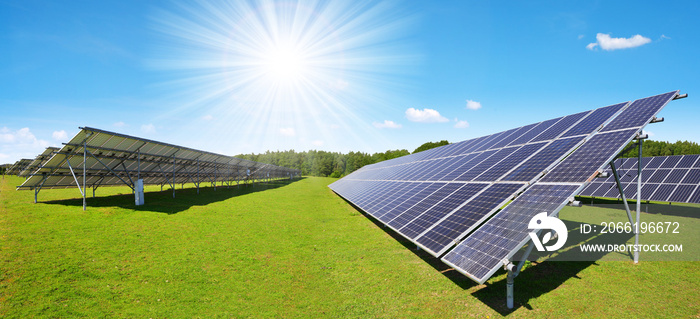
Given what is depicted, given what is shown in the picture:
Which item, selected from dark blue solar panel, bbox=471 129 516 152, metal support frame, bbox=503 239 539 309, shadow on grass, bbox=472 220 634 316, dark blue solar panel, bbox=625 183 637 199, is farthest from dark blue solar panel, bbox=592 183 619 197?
metal support frame, bbox=503 239 539 309

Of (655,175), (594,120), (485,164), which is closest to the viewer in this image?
(594,120)

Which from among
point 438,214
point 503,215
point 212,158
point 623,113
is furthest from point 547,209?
point 212,158

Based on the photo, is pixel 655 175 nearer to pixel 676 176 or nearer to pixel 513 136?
pixel 676 176

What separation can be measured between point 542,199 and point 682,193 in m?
21.8

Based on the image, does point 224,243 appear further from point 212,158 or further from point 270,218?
point 212,158

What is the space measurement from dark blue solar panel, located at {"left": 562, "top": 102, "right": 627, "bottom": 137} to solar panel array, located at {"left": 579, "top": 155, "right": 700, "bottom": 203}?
8267 mm

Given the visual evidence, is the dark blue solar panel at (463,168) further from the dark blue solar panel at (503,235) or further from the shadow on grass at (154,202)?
the shadow on grass at (154,202)

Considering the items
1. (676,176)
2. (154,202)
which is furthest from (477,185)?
(154,202)

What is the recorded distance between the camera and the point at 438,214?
989 cm

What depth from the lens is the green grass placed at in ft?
21.6

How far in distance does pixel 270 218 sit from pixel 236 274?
9245mm

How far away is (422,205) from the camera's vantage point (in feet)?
38.5

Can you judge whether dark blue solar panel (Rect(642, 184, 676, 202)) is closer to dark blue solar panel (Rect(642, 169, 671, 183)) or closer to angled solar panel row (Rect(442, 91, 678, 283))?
dark blue solar panel (Rect(642, 169, 671, 183))

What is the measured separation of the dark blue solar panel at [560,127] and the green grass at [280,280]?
585 cm
